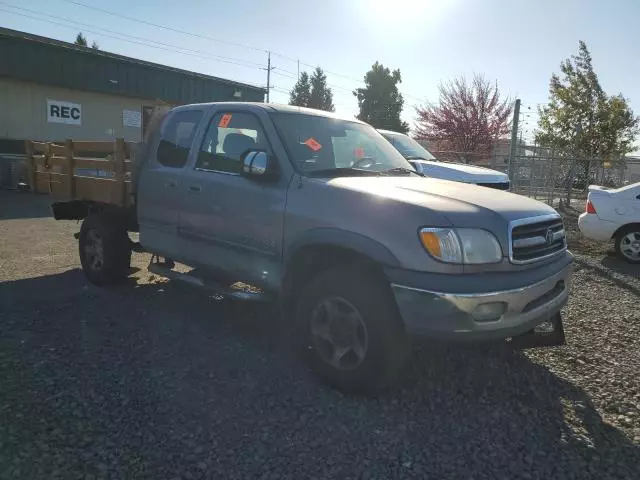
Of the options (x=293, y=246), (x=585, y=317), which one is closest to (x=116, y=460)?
(x=293, y=246)

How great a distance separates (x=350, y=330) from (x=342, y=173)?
4.06ft

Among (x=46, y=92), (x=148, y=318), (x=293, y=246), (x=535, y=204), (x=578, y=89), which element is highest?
(x=578, y=89)

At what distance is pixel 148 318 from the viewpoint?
4887 mm

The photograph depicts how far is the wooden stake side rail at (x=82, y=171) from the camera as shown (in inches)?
217

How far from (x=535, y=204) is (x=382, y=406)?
6.04 feet

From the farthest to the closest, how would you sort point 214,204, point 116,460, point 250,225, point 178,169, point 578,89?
point 578,89 < point 178,169 < point 214,204 < point 250,225 < point 116,460

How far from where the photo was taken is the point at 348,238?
10.9 feet

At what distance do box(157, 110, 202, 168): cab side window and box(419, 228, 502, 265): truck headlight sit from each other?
2.65 meters

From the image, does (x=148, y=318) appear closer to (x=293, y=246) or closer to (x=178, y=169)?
(x=178, y=169)

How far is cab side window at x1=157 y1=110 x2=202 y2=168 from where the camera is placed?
486cm

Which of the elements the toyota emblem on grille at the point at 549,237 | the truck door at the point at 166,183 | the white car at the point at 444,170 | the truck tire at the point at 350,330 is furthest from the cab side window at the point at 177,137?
the white car at the point at 444,170

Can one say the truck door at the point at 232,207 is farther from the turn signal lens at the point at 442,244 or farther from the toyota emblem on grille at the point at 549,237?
the toyota emblem on grille at the point at 549,237

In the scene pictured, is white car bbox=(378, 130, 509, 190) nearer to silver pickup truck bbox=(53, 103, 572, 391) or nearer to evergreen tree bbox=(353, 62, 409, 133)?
silver pickup truck bbox=(53, 103, 572, 391)

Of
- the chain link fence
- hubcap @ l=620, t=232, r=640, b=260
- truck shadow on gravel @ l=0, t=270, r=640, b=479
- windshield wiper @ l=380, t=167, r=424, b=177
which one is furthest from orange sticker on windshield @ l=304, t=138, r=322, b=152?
the chain link fence
